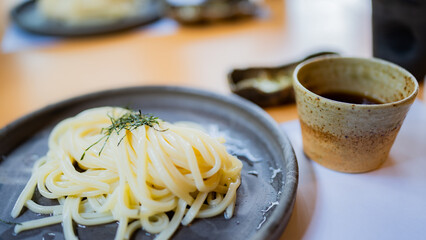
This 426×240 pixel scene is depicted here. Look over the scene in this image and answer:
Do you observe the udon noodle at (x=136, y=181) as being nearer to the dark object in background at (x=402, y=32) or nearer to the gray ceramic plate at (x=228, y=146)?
the gray ceramic plate at (x=228, y=146)

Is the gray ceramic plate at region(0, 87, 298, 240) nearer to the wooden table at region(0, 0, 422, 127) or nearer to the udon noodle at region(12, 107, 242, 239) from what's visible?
the udon noodle at region(12, 107, 242, 239)

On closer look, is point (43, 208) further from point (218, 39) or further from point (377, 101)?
point (218, 39)

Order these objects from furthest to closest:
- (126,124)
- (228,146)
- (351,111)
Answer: (228,146) < (126,124) < (351,111)

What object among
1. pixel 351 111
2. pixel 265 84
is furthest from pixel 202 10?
pixel 351 111

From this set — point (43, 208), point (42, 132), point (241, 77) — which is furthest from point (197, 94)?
point (43, 208)

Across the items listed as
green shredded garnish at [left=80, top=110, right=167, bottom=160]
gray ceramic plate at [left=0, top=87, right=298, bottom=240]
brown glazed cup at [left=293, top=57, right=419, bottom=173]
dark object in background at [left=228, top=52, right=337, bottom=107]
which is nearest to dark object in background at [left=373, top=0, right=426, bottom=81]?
dark object in background at [left=228, top=52, right=337, bottom=107]

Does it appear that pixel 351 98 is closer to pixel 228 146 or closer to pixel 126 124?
pixel 228 146

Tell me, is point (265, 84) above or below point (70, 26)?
below
